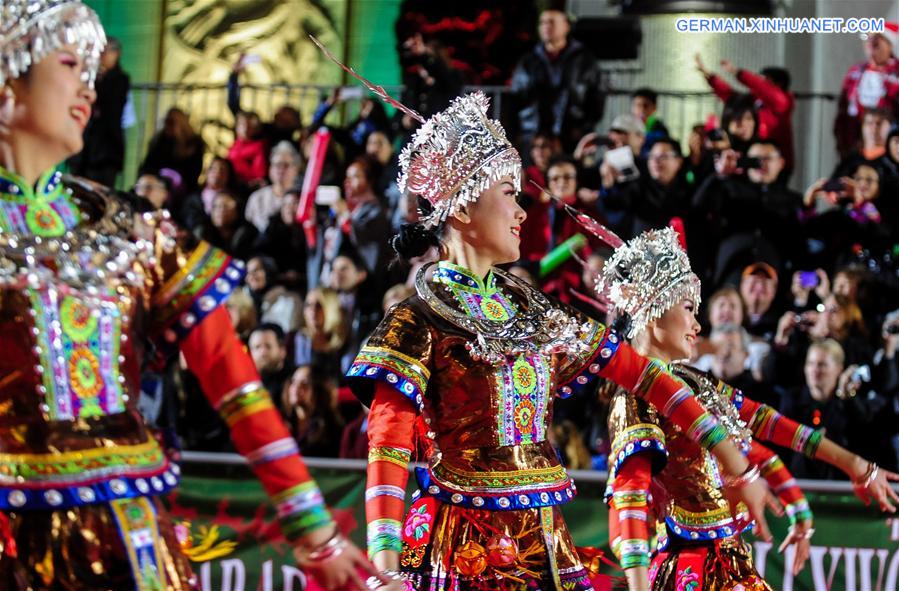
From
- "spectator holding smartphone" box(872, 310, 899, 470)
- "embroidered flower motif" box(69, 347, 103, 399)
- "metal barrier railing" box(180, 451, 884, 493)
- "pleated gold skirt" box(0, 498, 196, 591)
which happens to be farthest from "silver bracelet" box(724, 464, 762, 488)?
"spectator holding smartphone" box(872, 310, 899, 470)

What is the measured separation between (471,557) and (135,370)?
4.03 ft

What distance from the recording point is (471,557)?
3.59m

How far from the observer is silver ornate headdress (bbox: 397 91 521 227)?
4.01 metres

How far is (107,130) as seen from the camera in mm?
10000

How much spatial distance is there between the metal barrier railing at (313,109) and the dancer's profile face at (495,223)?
5.57 m

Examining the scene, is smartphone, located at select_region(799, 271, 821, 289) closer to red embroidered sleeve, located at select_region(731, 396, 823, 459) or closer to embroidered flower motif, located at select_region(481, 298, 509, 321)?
red embroidered sleeve, located at select_region(731, 396, 823, 459)

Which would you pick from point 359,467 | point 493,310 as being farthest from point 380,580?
point 359,467

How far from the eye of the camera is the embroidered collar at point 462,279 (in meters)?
3.96

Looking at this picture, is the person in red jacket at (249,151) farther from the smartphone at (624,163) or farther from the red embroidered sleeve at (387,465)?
the red embroidered sleeve at (387,465)

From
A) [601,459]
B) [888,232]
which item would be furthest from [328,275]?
[888,232]

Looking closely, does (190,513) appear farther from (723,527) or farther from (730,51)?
(730,51)

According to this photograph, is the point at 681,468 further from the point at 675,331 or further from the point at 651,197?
the point at 651,197

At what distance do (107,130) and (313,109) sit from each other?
2321 mm

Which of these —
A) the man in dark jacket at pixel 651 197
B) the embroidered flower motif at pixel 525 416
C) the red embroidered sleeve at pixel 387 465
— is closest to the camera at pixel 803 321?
the man in dark jacket at pixel 651 197
